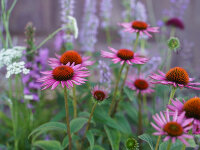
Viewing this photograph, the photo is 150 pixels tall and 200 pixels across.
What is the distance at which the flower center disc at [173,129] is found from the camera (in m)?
0.48

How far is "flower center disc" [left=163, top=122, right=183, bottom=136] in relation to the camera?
48cm

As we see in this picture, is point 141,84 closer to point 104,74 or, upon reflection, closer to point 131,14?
point 104,74

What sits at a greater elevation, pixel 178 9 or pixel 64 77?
pixel 178 9

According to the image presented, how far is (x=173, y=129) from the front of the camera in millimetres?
487

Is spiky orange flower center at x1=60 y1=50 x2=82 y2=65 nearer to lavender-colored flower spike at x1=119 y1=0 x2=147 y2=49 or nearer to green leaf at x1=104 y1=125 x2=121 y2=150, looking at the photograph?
green leaf at x1=104 y1=125 x2=121 y2=150

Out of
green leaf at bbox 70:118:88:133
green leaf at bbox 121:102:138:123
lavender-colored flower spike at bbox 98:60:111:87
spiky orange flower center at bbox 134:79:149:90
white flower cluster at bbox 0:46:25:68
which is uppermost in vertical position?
white flower cluster at bbox 0:46:25:68

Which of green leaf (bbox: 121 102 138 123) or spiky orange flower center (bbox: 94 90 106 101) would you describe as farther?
green leaf (bbox: 121 102 138 123)

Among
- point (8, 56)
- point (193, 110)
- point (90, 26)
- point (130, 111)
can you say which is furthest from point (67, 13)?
point (193, 110)

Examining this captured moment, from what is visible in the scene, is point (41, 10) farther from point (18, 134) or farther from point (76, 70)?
point (76, 70)

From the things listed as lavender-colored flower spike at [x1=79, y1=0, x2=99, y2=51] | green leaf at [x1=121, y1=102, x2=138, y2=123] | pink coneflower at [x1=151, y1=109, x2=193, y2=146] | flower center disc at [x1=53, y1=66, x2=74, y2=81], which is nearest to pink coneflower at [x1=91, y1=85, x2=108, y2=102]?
flower center disc at [x1=53, y1=66, x2=74, y2=81]

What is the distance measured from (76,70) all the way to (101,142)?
46 centimetres

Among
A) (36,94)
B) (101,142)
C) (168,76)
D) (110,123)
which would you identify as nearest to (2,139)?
(36,94)

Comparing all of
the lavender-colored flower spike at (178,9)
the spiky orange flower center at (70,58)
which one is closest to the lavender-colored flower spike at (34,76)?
the spiky orange flower center at (70,58)

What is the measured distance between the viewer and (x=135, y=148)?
65 cm
